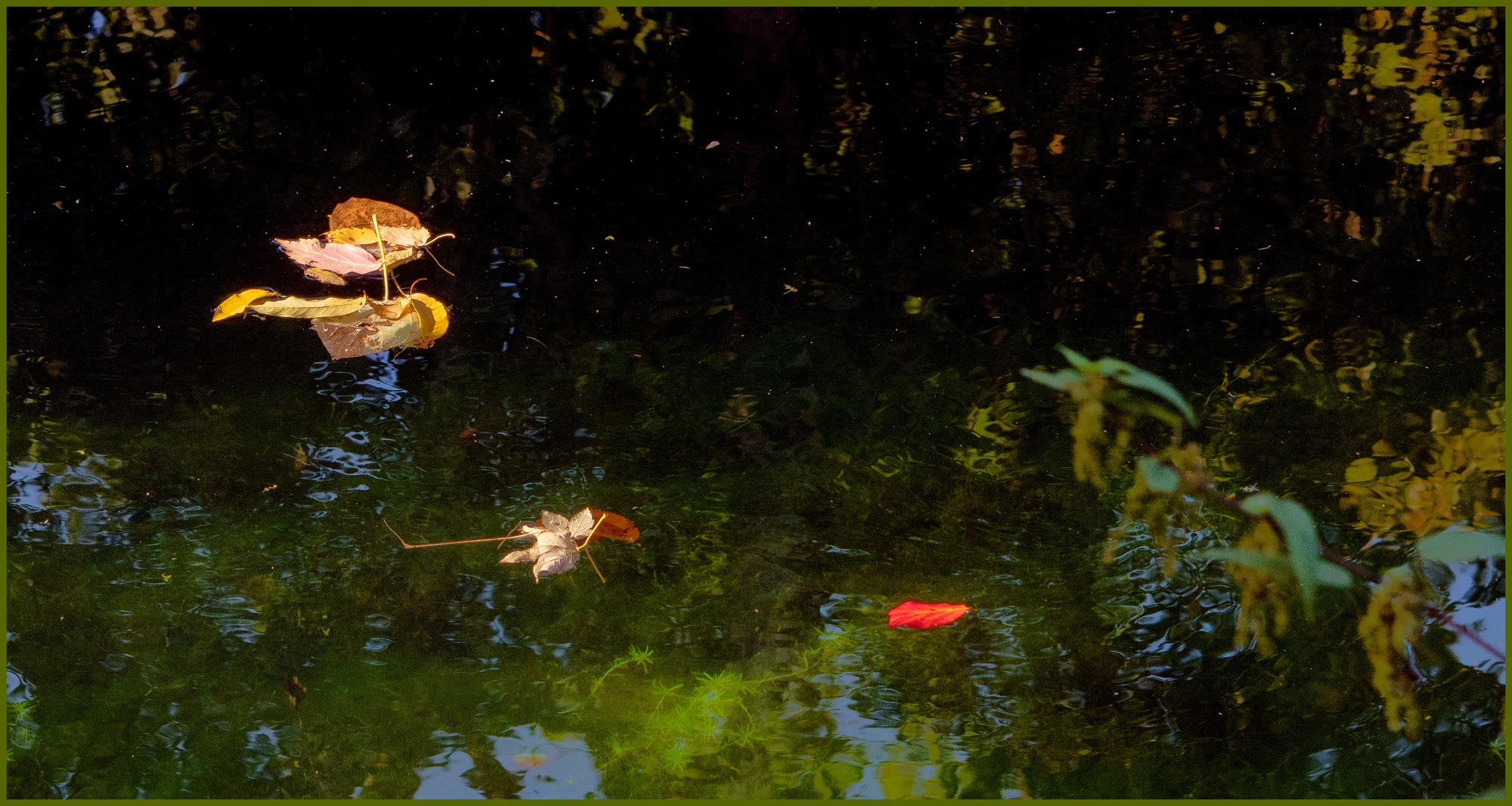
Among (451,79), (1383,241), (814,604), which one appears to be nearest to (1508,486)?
(1383,241)

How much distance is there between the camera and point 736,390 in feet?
5.67

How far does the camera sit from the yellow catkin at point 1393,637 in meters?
1.68

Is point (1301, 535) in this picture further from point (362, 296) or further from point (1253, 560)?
point (362, 296)

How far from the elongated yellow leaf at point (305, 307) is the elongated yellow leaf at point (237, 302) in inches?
0.4

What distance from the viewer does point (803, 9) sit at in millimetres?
1758

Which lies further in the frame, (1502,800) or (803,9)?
(803,9)

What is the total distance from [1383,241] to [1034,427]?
0.74 metres

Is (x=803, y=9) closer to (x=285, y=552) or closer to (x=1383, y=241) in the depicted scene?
(x=1383, y=241)

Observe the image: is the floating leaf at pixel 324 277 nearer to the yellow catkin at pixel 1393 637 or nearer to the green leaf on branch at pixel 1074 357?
the green leaf on branch at pixel 1074 357

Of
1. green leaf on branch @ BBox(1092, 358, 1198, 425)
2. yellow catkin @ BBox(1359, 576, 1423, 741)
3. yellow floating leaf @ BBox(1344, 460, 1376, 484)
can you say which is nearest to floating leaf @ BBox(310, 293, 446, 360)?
green leaf on branch @ BBox(1092, 358, 1198, 425)

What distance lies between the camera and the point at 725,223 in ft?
5.74

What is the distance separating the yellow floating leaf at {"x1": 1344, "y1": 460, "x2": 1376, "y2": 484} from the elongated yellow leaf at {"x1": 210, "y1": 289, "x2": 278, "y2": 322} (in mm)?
2001

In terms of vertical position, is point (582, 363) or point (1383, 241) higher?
point (1383, 241)

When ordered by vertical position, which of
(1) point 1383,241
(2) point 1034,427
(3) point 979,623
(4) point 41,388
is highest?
(1) point 1383,241
